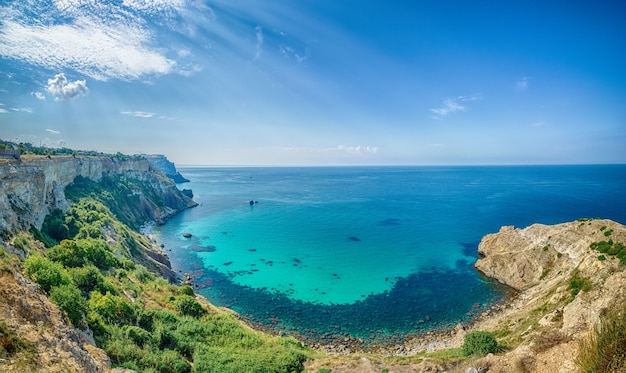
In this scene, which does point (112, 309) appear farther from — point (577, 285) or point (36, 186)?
point (577, 285)

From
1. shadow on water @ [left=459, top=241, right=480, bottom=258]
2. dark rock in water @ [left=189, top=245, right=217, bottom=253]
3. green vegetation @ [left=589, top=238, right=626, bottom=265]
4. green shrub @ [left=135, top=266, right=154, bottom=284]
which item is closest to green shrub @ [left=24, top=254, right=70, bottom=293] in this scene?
green shrub @ [left=135, top=266, right=154, bottom=284]

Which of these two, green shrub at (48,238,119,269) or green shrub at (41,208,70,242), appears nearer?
green shrub at (48,238,119,269)

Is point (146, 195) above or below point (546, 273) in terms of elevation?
above

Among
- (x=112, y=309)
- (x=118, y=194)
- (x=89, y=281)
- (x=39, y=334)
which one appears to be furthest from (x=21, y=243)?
(x=118, y=194)

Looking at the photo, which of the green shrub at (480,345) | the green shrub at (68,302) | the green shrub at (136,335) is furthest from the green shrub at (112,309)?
the green shrub at (480,345)

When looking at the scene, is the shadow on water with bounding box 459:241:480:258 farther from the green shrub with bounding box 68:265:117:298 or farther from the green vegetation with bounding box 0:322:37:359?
the green vegetation with bounding box 0:322:37:359

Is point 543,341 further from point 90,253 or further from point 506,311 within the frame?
point 90,253

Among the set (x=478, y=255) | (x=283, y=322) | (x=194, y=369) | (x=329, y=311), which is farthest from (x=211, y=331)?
(x=478, y=255)
